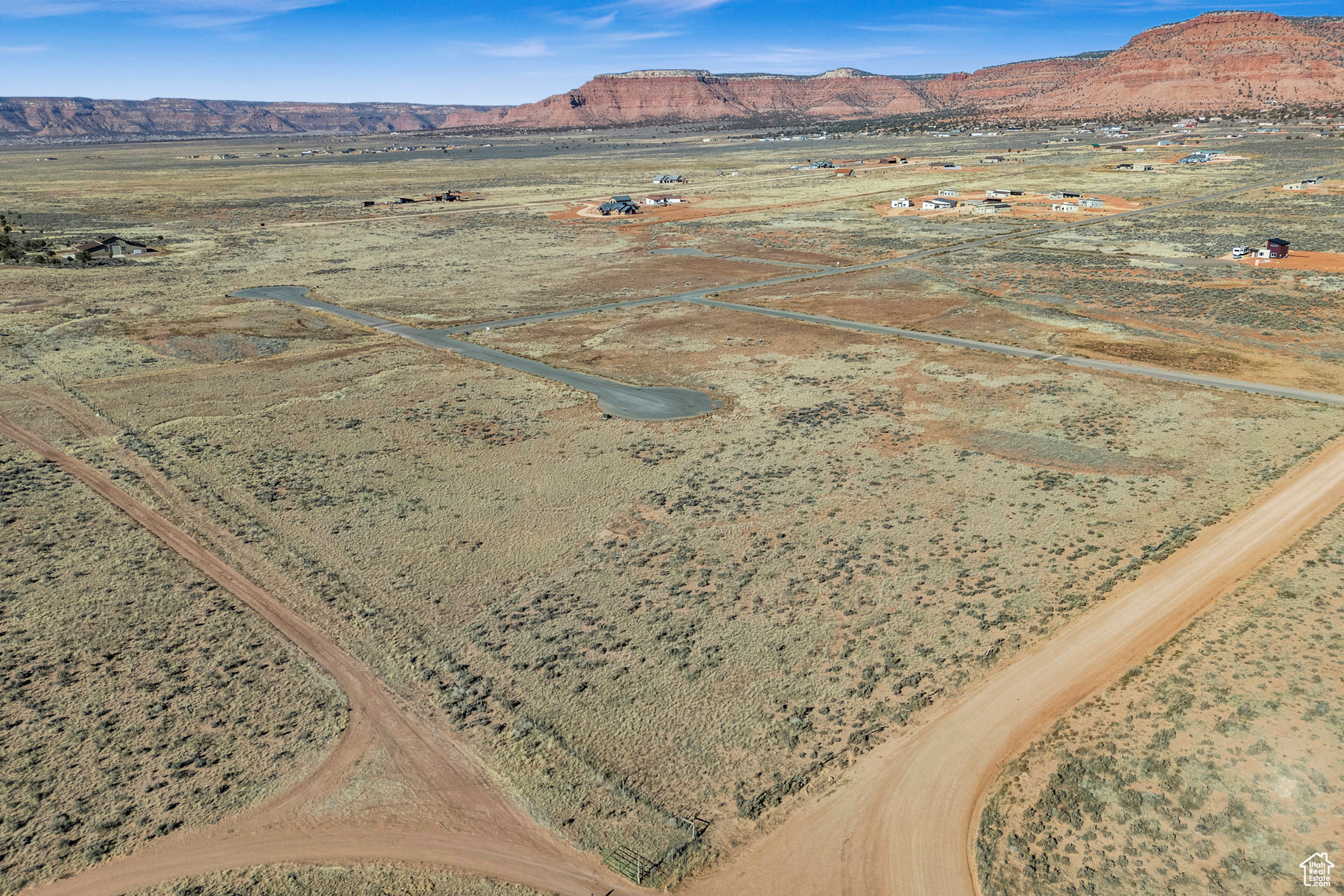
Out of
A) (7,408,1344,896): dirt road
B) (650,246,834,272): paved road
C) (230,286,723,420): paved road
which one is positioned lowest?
(7,408,1344,896): dirt road

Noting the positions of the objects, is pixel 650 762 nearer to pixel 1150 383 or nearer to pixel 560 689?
pixel 560 689

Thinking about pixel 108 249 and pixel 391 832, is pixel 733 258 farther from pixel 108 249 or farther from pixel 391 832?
pixel 391 832

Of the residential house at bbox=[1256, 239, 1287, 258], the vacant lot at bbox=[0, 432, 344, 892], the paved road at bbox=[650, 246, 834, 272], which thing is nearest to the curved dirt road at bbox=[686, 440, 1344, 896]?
the vacant lot at bbox=[0, 432, 344, 892]

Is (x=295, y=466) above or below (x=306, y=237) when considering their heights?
below

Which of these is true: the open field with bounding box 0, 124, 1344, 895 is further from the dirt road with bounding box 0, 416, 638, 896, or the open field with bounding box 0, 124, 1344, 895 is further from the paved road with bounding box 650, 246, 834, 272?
the paved road with bounding box 650, 246, 834, 272

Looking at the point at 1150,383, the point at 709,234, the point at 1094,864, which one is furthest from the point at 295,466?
the point at 709,234

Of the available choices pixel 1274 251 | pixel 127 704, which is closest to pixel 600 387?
pixel 127 704

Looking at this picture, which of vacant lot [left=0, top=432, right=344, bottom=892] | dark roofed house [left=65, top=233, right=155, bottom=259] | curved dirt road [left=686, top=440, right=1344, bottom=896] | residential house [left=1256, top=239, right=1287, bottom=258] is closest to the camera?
curved dirt road [left=686, top=440, right=1344, bottom=896]

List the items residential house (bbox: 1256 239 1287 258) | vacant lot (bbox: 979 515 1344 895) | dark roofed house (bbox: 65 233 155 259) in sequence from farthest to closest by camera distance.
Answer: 1. dark roofed house (bbox: 65 233 155 259)
2. residential house (bbox: 1256 239 1287 258)
3. vacant lot (bbox: 979 515 1344 895)
